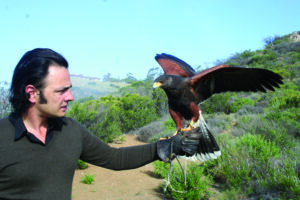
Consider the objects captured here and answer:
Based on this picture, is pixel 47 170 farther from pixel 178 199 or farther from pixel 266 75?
pixel 178 199

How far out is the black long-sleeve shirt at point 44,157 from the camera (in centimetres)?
131

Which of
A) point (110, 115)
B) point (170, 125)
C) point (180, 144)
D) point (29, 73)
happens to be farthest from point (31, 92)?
point (170, 125)

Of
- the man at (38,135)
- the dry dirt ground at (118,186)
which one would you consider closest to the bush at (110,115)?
the dry dirt ground at (118,186)

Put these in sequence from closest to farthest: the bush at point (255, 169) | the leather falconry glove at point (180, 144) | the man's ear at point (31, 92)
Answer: the man's ear at point (31, 92) < the leather falconry glove at point (180, 144) < the bush at point (255, 169)

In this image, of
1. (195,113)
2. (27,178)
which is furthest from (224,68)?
(27,178)

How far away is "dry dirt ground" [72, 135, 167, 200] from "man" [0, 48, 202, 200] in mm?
3922

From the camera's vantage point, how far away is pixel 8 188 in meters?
1.32

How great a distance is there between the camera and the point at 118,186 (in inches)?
231

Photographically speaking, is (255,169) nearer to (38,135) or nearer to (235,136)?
(235,136)

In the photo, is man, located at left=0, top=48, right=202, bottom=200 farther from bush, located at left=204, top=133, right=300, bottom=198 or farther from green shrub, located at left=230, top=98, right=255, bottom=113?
green shrub, located at left=230, top=98, right=255, bottom=113

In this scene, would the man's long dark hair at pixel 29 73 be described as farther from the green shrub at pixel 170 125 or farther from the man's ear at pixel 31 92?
the green shrub at pixel 170 125

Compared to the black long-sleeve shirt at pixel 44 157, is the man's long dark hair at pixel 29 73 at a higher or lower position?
higher

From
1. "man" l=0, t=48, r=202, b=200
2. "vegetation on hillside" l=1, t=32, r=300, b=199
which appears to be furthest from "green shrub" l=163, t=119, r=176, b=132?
"man" l=0, t=48, r=202, b=200

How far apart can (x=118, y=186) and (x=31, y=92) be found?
5010mm
